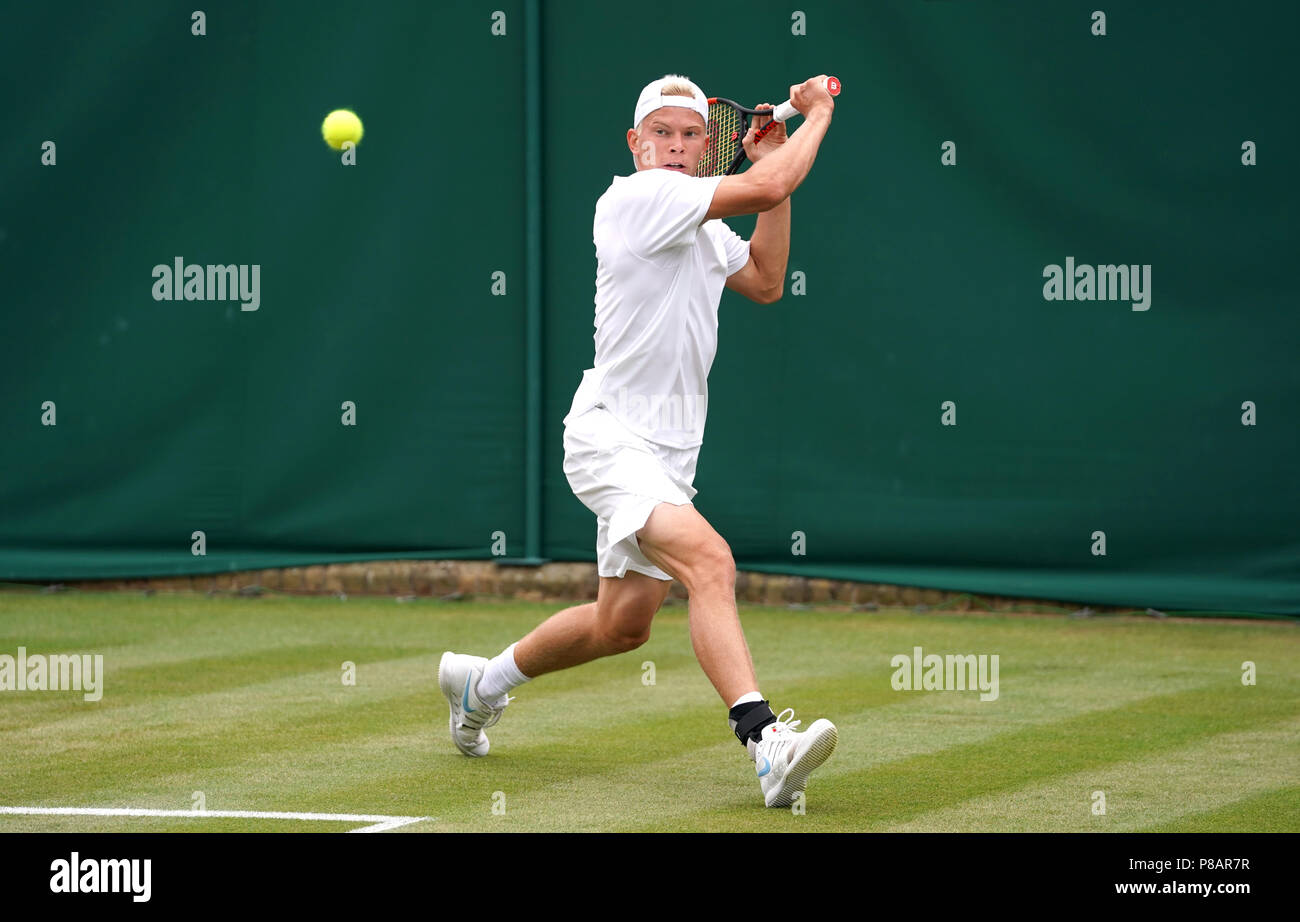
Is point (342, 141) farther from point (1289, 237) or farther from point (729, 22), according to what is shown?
point (1289, 237)

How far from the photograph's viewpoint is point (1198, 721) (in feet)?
19.6

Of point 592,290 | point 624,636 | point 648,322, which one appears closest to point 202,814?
point 624,636

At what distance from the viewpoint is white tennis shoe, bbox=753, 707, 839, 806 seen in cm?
435

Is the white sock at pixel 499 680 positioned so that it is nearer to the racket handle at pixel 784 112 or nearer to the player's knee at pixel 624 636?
the player's knee at pixel 624 636

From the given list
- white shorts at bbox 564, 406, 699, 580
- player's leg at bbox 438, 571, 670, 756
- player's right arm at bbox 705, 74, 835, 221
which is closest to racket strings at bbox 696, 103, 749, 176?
player's right arm at bbox 705, 74, 835, 221

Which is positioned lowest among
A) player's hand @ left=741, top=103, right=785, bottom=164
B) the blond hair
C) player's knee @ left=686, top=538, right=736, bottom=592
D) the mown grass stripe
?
the mown grass stripe

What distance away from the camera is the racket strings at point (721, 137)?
5.31 meters

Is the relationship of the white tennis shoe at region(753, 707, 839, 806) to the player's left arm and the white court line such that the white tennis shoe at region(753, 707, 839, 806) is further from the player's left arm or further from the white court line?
the player's left arm

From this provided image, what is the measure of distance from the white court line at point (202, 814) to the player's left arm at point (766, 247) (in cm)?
186

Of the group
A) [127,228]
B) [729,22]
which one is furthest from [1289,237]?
[127,228]

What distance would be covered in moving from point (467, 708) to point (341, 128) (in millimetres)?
4446

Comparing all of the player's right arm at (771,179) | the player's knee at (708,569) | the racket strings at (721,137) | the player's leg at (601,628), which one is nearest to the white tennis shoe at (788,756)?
the player's knee at (708,569)

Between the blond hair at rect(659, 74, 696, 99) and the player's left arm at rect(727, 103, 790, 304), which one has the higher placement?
the blond hair at rect(659, 74, 696, 99)

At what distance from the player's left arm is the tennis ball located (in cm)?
407
